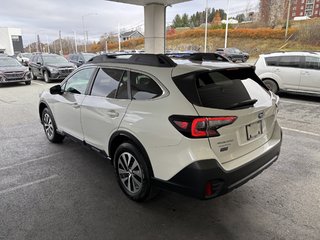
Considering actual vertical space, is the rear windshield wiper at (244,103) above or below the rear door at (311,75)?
above

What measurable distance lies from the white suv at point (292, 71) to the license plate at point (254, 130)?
7.47 meters

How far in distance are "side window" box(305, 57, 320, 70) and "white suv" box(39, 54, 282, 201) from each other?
23.0ft

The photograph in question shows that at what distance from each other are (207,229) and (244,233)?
0.37m

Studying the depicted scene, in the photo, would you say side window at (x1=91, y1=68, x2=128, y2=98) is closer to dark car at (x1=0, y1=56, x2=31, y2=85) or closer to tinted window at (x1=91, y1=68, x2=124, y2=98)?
tinted window at (x1=91, y1=68, x2=124, y2=98)

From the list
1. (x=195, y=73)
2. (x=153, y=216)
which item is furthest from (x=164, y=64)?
(x=153, y=216)

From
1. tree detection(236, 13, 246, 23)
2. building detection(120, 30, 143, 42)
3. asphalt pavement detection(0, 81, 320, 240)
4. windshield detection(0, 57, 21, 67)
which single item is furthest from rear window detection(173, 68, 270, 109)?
building detection(120, 30, 143, 42)

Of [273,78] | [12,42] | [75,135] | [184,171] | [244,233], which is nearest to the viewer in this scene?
[184,171]

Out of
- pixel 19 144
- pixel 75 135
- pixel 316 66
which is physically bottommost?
pixel 19 144

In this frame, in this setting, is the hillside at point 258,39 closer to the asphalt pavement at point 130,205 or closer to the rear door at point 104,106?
the asphalt pavement at point 130,205

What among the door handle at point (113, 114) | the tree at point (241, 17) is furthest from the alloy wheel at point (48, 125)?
the tree at point (241, 17)

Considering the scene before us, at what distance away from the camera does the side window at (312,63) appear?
30.1ft

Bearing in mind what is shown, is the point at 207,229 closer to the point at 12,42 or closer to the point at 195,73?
the point at 195,73

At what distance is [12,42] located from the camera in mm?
75688

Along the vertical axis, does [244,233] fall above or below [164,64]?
below
